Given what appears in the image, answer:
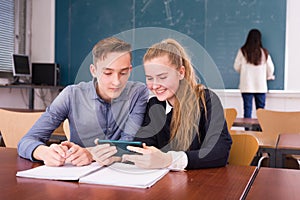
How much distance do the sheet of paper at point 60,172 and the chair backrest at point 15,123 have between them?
1029 mm

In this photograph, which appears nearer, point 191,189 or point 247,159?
point 191,189

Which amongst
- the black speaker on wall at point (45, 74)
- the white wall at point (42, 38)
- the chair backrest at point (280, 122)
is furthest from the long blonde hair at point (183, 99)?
the white wall at point (42, 38)

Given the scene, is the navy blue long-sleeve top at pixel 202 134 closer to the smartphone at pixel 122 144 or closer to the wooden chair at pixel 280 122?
the smartphone at pixel 122 144

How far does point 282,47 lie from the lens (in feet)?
17.6

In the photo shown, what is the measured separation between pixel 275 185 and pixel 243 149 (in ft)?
1.93

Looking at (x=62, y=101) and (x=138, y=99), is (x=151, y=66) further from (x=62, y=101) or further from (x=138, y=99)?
(x=62, y=101)

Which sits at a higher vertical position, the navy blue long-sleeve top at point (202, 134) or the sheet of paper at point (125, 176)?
the navy blue long-sleeve top at point (202, 134)

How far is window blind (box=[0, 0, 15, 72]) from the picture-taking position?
19.2 feet

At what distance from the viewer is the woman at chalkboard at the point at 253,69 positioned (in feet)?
17.1

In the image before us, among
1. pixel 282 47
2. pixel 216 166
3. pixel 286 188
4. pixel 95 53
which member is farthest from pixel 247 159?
pixel 282 47

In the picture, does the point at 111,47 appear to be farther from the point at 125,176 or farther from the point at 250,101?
the point at 250,101

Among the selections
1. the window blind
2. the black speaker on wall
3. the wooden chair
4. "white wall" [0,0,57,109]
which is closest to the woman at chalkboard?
the wooden chair

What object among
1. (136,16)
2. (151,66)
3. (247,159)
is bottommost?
(247,159)

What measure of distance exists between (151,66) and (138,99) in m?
0.33
